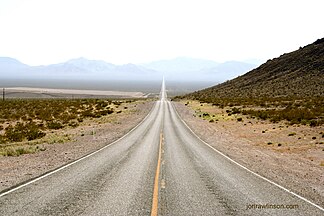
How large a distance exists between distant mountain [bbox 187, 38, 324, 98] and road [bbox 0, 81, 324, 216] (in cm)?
6616

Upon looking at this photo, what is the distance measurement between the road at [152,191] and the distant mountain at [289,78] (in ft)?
217

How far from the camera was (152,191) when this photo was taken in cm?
971

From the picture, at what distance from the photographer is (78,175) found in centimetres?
1173

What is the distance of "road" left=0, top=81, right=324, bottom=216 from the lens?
8.11 metres

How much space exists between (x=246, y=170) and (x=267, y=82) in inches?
3952

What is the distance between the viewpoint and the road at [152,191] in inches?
319

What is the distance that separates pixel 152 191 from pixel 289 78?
9944 cm

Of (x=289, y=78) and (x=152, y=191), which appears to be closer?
(x=152, y=191)

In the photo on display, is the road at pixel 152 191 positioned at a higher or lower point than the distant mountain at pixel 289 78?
lower

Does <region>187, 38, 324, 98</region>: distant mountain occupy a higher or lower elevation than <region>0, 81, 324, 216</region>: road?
higher

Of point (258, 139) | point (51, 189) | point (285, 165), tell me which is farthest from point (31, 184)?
point (258, 139)

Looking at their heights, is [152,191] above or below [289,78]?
below

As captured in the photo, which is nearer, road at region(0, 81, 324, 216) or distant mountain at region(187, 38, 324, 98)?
road at region(0, 81, 324, 216)

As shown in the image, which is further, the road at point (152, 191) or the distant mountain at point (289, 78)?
the distant mountain at point (289, 78)
